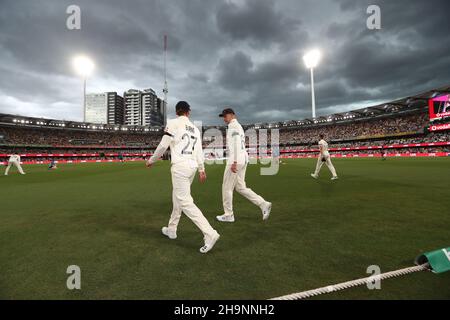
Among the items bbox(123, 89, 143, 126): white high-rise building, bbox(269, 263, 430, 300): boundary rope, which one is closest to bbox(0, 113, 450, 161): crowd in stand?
bbox(269, 263, 430, 300): boundary rope

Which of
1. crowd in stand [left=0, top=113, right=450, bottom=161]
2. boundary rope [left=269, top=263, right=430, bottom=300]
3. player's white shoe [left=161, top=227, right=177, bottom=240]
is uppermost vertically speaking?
crowd in stand [left=0, top=113, right=450, bottom=161]

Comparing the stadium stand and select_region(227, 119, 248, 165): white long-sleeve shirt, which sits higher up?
the stadium stand

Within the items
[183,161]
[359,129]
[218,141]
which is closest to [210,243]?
[183,161]

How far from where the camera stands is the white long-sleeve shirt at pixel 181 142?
369 cm

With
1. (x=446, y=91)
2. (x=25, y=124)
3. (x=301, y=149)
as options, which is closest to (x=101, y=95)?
(x=25, y=124)

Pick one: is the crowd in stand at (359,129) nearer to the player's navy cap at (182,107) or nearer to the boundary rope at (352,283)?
the boundary rope at (352,283)

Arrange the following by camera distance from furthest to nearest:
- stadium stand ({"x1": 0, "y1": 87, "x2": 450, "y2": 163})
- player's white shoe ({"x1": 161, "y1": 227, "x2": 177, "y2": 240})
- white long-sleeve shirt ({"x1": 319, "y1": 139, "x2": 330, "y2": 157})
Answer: stadium stand ({"x1": 0, "y1": 87, "x2": 450, "y2": 163})
white long-sleeve shirt ({"x1": 319, "y1": 139, "x2": 330, "y2": 157})
player's white shoe ({"x1": 161, "y1": 227, "x2": 177, "y2": 240})

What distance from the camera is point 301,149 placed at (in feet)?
223

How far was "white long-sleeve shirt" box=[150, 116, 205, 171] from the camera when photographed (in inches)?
145

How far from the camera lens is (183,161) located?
365 cm

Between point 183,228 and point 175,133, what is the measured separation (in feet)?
6.35

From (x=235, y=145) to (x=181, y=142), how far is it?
1.54 meters

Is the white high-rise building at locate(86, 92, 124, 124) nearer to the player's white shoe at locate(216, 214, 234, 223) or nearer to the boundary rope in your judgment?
the player's white shoe at locate(216, 214, 234, 223)
